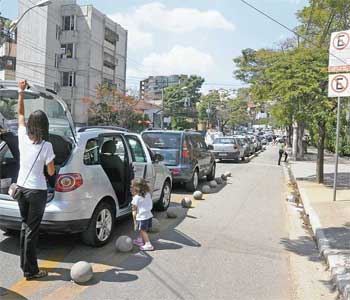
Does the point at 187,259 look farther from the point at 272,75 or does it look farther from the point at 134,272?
the point at 272,75

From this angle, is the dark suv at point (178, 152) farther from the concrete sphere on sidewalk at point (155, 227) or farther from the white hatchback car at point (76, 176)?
the concrete sphere on sidewalk at point (155, 227)

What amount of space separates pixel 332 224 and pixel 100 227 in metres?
4.17

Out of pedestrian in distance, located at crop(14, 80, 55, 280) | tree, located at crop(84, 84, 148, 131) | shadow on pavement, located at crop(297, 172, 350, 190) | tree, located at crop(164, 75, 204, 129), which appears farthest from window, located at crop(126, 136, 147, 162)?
tree, located at crop(164, 75, 204, 129)

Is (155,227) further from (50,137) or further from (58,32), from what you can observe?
(58,32)

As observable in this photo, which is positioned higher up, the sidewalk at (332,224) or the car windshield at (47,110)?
the car windshield at (47,110)

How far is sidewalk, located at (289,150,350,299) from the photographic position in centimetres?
489

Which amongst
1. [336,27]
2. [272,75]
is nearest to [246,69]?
[336,27]

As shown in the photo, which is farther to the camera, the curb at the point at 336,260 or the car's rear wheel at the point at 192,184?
the car's rear wheel at the point at 192,184

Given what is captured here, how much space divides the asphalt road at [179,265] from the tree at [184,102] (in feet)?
199

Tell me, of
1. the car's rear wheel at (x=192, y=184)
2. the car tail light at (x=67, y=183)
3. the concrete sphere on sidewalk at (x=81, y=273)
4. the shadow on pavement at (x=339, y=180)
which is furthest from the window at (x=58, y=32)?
the concrete sphere on sidewalk at (x=81, y=273)

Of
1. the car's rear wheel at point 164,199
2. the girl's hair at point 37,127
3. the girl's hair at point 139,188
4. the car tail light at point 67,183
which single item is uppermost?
the girl's hair at point 37,127

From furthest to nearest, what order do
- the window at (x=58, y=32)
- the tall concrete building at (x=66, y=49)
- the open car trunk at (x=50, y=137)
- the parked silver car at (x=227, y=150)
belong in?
1. the window at (x=58, y=32)
2. the tall concrete building at (x=66, y=49)
3. the parked silver car at (x=227, y=150)
4. the open car trunk at (x=50, y=137)

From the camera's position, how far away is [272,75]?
12406 millimetres

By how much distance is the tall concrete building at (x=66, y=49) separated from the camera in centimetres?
4225
